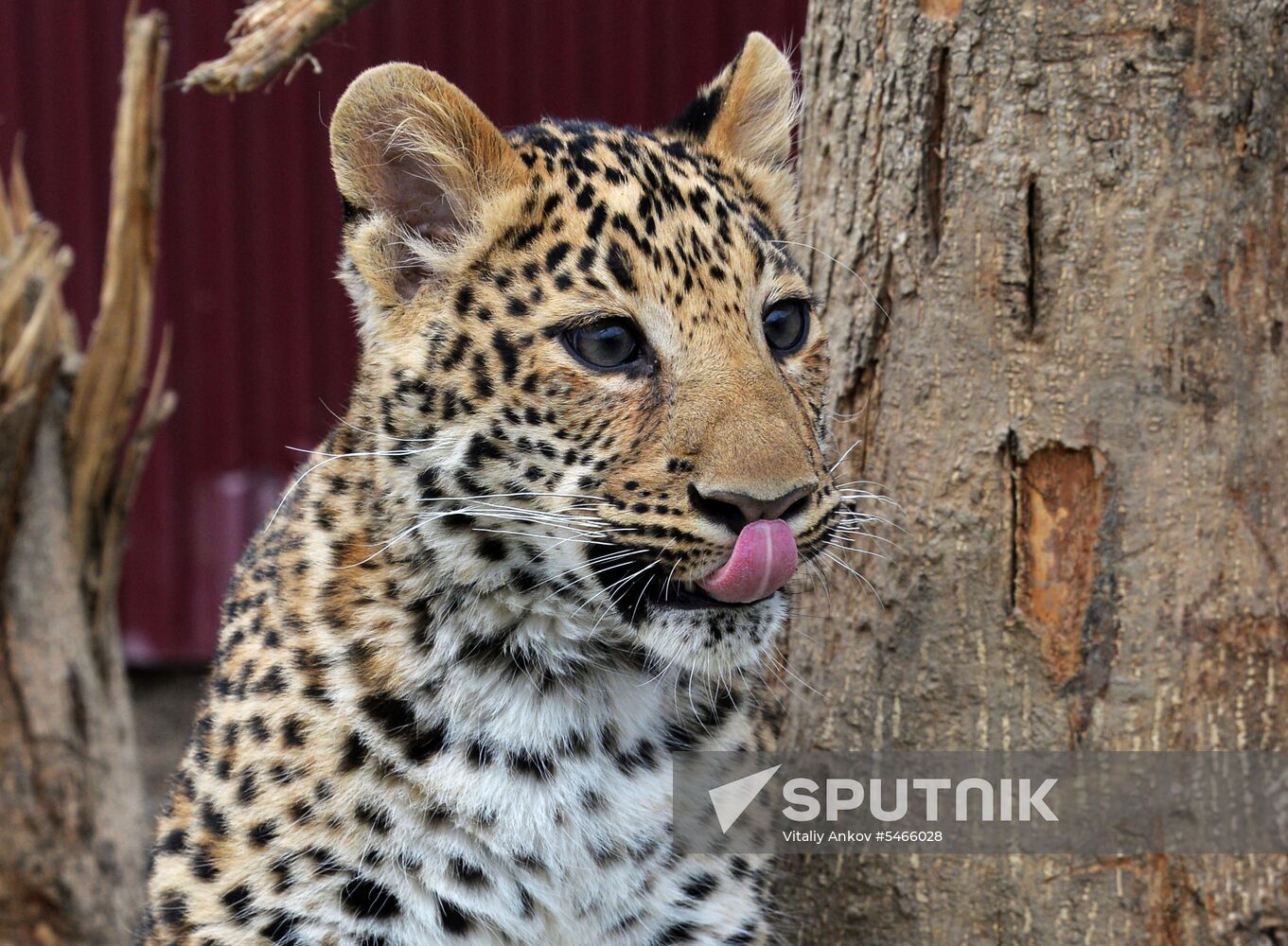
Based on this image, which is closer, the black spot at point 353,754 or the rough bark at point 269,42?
the black spot at point 353,754

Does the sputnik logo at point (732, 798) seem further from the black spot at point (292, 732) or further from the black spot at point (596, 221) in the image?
the black spot at point (596, 221)

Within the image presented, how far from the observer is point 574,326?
3.65 meters

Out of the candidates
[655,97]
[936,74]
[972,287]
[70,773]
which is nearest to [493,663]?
[972,287]

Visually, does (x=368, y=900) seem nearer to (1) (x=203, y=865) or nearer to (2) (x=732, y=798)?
(1) (x=203, y=865)

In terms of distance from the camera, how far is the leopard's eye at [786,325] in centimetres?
397

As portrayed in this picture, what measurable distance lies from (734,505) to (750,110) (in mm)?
1533

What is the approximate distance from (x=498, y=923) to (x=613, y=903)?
294 mm

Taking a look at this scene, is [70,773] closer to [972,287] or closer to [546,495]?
[546,495]

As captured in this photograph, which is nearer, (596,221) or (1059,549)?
(596,221)

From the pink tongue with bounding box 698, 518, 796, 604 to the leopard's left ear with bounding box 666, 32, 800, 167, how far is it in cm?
142

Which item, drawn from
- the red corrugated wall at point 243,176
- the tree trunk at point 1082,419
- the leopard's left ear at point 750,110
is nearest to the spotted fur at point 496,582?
the leopard's left ear at point 750,110

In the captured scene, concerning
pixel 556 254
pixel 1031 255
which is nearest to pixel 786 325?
pixel 556 254

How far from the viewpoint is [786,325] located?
13.2 feet

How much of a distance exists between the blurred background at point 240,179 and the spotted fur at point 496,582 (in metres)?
6.89
